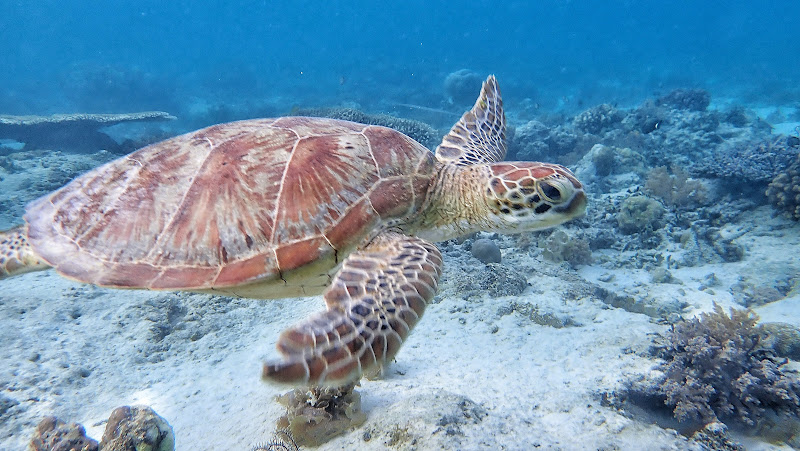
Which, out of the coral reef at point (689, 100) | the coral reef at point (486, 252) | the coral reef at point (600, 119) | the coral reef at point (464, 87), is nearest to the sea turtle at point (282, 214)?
the coral reef at point (486, 252)

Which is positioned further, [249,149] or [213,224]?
[249,149]

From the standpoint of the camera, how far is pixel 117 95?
23203 mm

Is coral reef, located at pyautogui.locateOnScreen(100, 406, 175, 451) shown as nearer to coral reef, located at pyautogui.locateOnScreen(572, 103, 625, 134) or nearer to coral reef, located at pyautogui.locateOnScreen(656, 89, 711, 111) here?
coral reef, located at pyautogui.locateOnScreen(572, 103, 625, 134)

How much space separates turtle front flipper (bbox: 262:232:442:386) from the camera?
5.30 feet

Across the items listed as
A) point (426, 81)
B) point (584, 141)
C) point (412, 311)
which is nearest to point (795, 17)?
point (426, 81)

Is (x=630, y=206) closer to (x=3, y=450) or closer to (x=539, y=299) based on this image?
(x=539, y=299)

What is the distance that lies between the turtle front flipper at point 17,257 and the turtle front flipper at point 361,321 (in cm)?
249

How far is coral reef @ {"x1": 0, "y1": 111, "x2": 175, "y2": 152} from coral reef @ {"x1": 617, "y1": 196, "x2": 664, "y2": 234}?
12.7 m

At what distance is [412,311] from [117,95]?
96.0ft

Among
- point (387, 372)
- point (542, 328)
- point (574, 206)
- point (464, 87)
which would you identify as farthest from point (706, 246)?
point (464, 87)

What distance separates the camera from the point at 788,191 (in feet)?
17.1

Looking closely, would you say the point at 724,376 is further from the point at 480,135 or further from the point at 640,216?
the point at 640,216

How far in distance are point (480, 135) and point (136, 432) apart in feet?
12.8

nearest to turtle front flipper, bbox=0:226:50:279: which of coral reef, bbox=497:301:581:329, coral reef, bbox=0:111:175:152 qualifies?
coral reef, bbox=497:301:581:329
